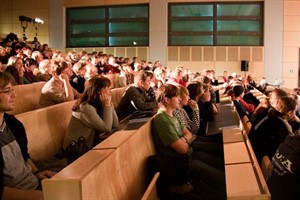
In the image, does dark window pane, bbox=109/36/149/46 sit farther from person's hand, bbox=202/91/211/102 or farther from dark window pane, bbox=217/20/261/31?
person's hand, bbox=202/91/211/102

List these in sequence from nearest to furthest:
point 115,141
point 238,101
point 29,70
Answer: point 115,141, point 238,101, point 29,70

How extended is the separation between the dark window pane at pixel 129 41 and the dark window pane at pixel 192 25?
1.23m

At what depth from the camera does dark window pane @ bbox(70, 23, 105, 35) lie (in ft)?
54.1

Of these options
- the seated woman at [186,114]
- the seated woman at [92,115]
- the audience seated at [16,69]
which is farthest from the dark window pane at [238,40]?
the seated woman at [92,115]

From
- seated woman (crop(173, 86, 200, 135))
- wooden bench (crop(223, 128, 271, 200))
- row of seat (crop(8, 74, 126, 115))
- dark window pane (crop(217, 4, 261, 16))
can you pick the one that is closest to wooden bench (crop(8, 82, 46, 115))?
row of seat (crop(8, 74, 126, 115))

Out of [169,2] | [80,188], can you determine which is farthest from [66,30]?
[80,188]

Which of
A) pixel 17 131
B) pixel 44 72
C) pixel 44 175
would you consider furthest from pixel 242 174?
pixel 44 72

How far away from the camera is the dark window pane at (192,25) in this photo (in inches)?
615

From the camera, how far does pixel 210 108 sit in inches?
219

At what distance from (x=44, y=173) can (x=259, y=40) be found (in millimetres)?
13841

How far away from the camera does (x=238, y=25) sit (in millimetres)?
15461

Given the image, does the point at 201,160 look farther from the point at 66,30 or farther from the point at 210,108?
the point at 66,30

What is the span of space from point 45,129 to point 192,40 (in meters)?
12.6

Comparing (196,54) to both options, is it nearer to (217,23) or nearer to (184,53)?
(184,53)
